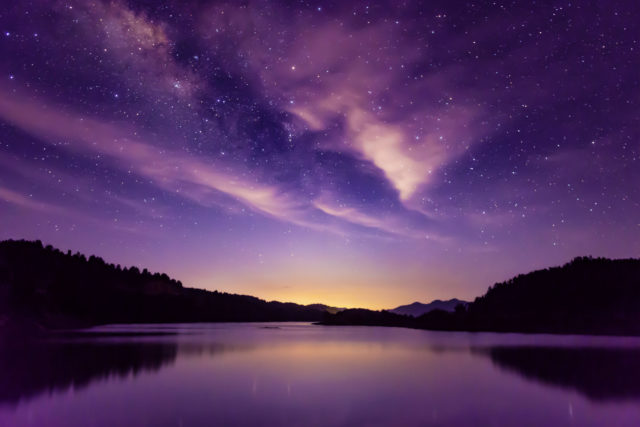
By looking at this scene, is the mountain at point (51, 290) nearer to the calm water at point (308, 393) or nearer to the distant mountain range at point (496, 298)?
the distant mountain range at point (496, 298)

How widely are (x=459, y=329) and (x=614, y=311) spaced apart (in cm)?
4663

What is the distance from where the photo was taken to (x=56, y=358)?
35.4m

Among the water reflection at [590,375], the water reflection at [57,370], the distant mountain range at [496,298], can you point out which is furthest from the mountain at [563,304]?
the water reflection at [57,370]

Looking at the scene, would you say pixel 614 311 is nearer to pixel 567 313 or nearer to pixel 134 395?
pixel 567 313

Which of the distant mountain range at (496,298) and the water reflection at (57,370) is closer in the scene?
the water reflection at (57,370)

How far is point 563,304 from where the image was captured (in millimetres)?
144000

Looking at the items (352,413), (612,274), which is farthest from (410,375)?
(612,274)

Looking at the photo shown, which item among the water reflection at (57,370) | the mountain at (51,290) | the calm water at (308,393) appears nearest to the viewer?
the calm water at (308,393)

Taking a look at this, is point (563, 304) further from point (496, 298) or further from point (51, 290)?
point (51, 290)

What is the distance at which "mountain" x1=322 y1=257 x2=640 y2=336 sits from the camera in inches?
4882

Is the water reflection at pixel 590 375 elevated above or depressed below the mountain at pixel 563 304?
below

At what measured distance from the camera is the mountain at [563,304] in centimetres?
12400

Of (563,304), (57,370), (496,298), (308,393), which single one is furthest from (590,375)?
(496,298)

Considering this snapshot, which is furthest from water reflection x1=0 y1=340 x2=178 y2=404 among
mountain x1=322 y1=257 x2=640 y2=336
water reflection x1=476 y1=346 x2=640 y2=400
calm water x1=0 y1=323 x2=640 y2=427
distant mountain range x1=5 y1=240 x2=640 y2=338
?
mountain x1=322 y1=257 x2=640 y2=336
